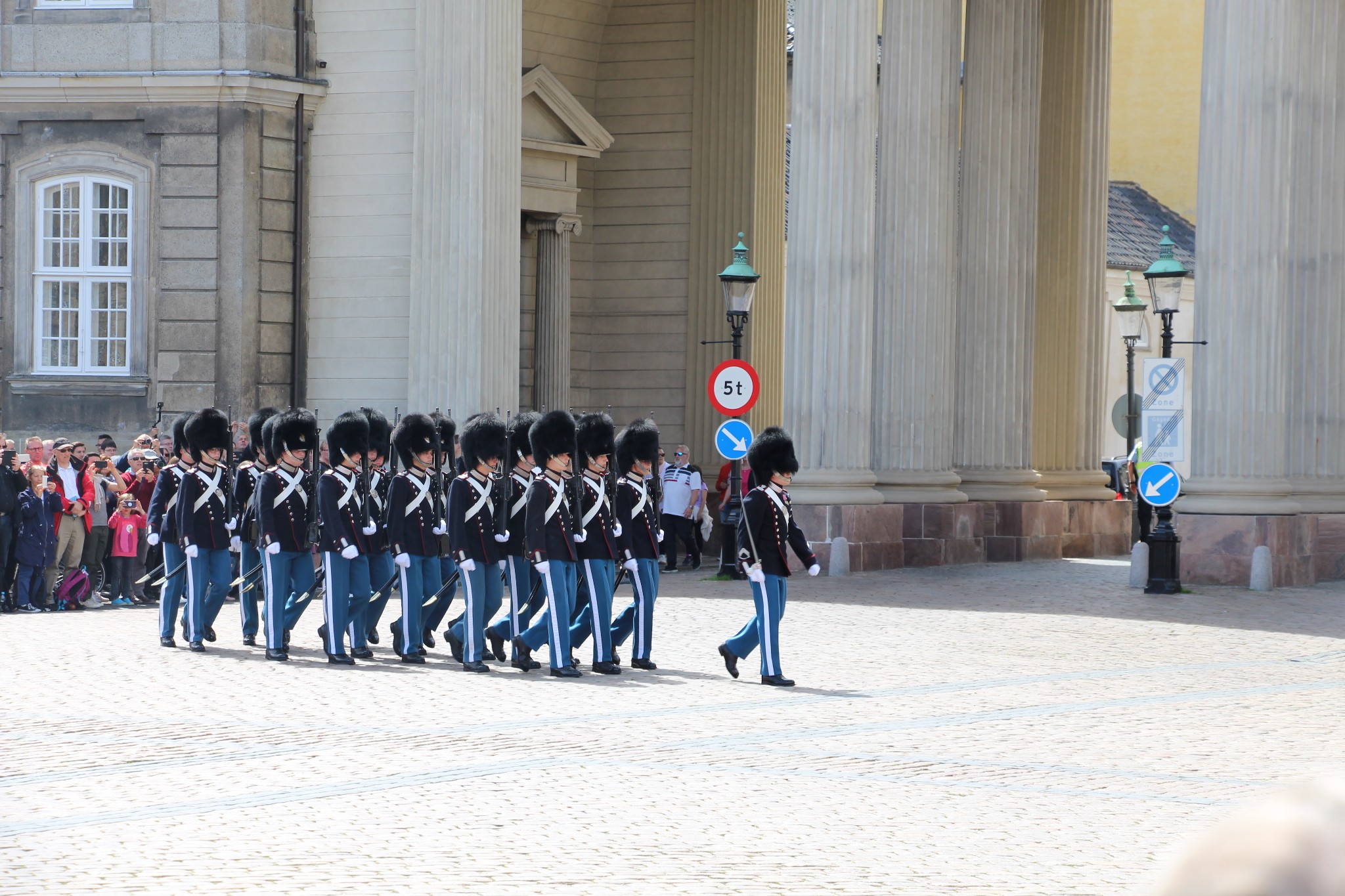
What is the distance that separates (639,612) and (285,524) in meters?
2.62

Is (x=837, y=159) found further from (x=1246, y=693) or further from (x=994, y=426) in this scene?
(x=1246, y=693)

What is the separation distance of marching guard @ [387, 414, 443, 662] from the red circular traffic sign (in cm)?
571

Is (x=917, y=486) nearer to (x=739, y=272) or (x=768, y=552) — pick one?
(x=739, y=272)

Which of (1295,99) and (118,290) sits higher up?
(1295,99)

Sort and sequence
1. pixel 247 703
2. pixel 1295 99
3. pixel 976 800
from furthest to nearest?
1. pixel 1295 99
2. pixel 247 703
3. pixel 976 800

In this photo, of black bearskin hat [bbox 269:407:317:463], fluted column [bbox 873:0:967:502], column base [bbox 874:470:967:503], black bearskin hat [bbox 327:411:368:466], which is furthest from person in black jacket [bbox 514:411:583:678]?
fluted column [bbox 873:0:967:502]

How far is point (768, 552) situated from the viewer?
11.3 m

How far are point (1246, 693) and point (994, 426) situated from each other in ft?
41.2

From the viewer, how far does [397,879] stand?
5.65 m

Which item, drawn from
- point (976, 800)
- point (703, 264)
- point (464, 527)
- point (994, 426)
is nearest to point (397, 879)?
point (976, 800)

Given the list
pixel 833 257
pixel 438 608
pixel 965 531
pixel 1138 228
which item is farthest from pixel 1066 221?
pixel 1138 228

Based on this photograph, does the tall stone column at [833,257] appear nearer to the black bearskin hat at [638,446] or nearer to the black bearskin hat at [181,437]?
the black bearskin hat at [181,437]

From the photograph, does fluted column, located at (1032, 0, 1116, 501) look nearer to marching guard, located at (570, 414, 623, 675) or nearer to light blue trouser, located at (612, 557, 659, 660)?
light blue trouser, located at (612, 557, 659, 660)

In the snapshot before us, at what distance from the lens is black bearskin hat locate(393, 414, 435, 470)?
1288 cm
